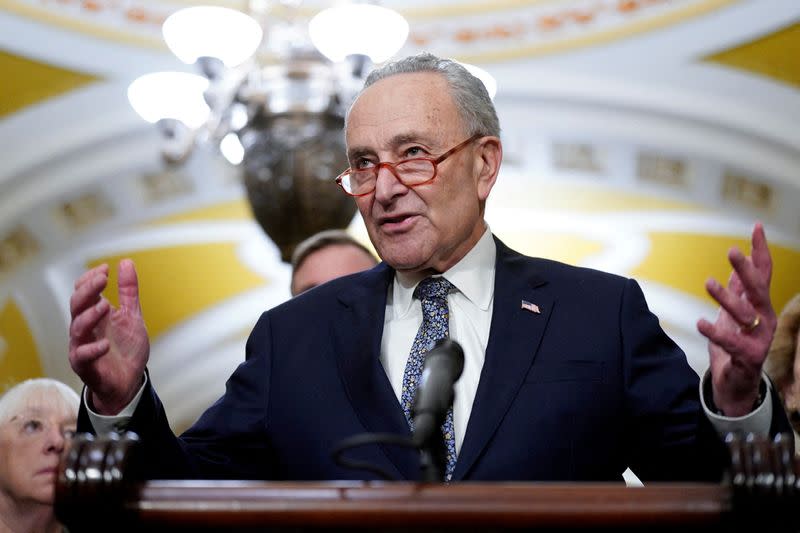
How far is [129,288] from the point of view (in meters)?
1.92

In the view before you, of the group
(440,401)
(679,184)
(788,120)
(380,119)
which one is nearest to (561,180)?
(679,184)

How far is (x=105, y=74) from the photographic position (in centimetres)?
840

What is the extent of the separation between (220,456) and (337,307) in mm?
373

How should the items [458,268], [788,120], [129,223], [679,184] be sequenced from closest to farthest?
[458,268]
[788,120]
[679,184]
[129,223]

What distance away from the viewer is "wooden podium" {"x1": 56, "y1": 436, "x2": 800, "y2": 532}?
1.36 m

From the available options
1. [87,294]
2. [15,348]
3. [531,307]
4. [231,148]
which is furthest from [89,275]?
[15,348]

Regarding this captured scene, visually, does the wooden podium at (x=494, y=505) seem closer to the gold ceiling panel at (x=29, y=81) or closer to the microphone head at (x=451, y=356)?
the microphone head at (x=451, y=356)

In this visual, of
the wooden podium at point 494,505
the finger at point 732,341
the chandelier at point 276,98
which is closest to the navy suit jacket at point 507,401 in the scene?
the finger at point 732,341

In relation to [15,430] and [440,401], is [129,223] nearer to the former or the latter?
[15,430]

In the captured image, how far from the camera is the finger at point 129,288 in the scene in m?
1.91

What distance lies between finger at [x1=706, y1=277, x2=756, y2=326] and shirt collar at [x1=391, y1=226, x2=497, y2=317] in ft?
1.92

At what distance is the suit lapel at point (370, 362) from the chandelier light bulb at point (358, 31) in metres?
3.26

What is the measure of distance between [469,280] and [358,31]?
11.2 feet

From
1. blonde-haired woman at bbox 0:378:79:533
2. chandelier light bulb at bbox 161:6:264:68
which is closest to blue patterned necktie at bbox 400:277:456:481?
blonde-haired woman at bbox 0:378:79:533
